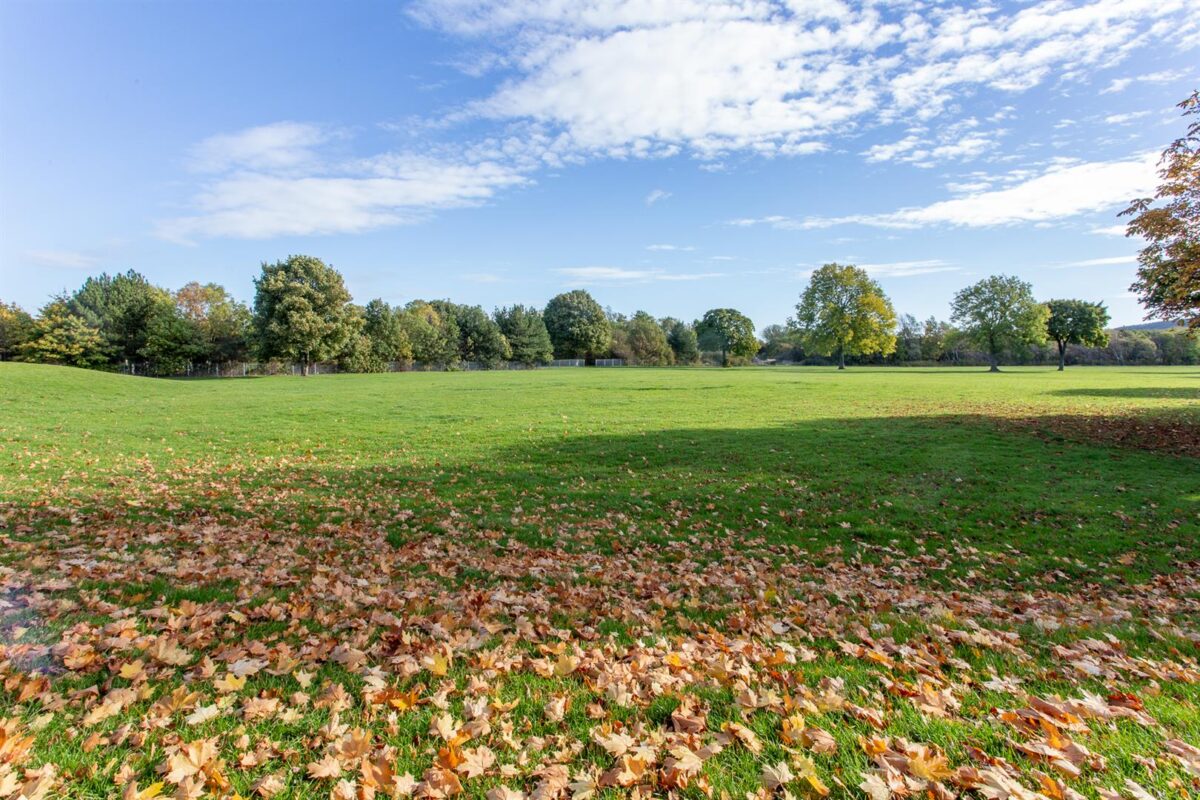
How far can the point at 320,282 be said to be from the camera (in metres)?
60.5

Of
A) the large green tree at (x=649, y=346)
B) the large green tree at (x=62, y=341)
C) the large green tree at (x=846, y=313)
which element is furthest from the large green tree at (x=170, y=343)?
the large green tree at (x=846, y=313)

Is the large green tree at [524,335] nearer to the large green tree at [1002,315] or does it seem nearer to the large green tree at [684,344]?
the large green tree at [684,344]

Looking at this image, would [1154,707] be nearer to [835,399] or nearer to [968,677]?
[968,677]

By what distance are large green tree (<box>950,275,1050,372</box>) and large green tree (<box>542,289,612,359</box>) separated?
57.1 metres

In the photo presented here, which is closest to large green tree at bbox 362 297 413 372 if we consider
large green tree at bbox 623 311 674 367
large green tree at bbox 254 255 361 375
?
large green tree at bbox 254 255 361 375

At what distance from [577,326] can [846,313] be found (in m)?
48.3

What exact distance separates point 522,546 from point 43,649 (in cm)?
493

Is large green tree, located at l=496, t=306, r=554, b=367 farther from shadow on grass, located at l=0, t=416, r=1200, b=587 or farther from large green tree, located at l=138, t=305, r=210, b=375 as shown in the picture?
shadow on grass, located at l=0, t=416, r=1200, b=587

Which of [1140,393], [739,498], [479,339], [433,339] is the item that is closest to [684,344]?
[479,339]

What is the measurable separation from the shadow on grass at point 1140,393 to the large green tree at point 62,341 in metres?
85.4

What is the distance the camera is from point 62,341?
190ft

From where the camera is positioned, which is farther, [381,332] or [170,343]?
[381,332]

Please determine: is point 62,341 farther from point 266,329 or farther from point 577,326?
point 577,326

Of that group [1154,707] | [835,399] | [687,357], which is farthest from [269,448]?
[687,357]
